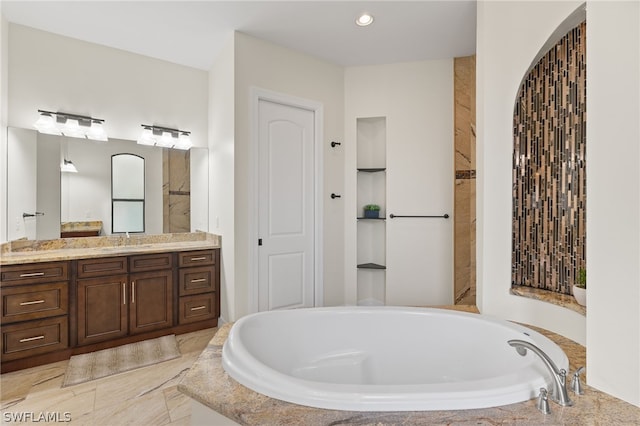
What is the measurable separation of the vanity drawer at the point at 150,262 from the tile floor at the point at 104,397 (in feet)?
2.57

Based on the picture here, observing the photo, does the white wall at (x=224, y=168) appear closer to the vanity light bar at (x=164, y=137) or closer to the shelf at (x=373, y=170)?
the vanity light bar at (x=164, y=137)

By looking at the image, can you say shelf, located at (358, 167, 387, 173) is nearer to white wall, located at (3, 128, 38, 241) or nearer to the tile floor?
the tile floor

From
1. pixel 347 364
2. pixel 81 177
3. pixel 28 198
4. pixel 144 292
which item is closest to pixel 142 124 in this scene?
pixel 81 177

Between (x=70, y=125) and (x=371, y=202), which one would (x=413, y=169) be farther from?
(x=70, y=125)

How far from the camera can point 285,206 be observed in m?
3.14

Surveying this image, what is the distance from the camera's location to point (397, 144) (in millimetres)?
3414

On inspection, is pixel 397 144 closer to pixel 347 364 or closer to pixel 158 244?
pixel 347 364

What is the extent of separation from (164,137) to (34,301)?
172 cm

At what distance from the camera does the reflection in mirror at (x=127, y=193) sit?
311cm

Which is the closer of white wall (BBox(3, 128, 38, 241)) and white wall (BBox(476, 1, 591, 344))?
white wall (BBox(476, 1, 591, 344))

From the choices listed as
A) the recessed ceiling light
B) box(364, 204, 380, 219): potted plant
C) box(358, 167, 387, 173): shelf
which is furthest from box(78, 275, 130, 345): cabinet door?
the recessed ceiling light

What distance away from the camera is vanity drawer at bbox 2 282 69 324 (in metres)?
2.27

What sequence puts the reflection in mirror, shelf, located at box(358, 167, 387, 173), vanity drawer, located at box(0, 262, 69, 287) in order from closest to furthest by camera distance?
vanity drawer, located at box(0, 262, 69, 287) → the reflection in mirror → shelf, located at box(358, 167, 387, 173)

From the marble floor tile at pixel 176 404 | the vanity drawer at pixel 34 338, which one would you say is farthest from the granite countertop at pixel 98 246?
the marble floor tile at pixel 176 404
